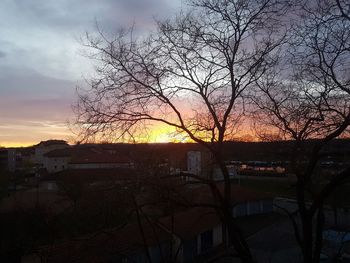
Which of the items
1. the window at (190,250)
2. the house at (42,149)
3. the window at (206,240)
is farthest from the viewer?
the house at (42,149)

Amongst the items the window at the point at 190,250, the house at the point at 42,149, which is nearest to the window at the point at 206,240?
the window at the point at 190,250

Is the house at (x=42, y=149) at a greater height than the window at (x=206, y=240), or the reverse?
the house at (x=42, y=149)

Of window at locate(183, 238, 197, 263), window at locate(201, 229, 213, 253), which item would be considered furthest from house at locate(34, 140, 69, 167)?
window at locate(183, 238, 197, 263)

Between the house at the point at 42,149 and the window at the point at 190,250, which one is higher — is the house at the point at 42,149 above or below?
above

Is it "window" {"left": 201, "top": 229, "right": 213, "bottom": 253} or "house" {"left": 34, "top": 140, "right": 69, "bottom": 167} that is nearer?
"window" {"left": 201, "top": 229, "right": 213, "bottom": 253}

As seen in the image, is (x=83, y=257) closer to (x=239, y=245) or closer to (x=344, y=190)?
(x=239, y=245)

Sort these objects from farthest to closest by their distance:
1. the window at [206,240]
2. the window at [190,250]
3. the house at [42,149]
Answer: the house at [42,149] < the window at [206,240] < the window at [190,250]

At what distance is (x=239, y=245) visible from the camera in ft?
23.5

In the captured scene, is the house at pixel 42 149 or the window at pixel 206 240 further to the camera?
the house at pixel 42 149

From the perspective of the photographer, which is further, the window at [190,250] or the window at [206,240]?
the window at [206,240]

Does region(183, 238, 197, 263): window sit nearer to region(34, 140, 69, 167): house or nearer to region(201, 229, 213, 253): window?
region(201, 229, 213, 253): window

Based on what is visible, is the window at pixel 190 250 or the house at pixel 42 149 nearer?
the window at pixel 190 250

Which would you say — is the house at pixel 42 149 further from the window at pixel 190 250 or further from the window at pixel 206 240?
the window at pixel 190 250

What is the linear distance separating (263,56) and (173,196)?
10.0 feet
